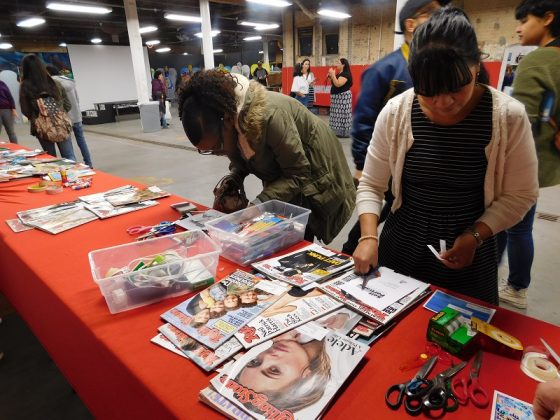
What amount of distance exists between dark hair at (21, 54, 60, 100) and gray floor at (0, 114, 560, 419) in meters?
1.45

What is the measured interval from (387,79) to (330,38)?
1026 centimetres

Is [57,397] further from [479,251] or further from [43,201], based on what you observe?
[479,251]

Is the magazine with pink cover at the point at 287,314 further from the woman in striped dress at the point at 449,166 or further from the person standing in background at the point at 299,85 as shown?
the person standing in background at the point at 299,85

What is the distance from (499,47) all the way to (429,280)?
28.3 ft

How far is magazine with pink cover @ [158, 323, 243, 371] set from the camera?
77 cm

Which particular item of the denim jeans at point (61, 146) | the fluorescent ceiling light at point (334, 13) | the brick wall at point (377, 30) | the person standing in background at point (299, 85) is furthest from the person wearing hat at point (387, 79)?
the fluorescent ceiling light at point (334, 13)

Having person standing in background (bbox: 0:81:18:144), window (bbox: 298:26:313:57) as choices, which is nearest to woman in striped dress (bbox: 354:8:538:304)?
person standing in background (bbox: 0:81:18:144)

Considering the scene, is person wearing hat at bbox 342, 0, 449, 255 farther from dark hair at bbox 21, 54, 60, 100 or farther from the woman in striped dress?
dark hair at bbox 21, 54, 60, 100

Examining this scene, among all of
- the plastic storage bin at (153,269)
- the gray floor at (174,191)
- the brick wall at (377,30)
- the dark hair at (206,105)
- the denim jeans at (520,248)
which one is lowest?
the gray floor at (174,191)

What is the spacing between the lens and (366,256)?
105 centimetres

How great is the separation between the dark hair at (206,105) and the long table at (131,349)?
18.4 inches

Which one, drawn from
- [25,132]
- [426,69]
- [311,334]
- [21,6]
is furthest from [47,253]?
[21,6]

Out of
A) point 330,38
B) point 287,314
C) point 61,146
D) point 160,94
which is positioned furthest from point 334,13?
point 287,314

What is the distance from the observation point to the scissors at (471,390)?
67 centimetres
